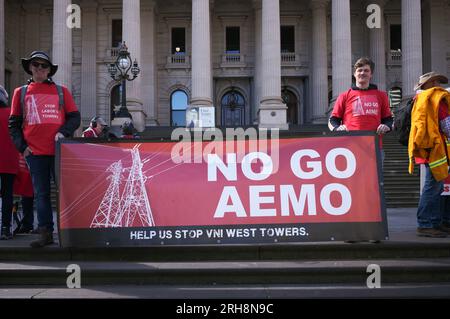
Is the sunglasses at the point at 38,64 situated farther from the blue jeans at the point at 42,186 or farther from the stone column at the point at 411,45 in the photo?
the stone column at the point at 411,45

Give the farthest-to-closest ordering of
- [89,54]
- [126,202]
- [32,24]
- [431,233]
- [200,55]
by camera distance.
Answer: [32,24] < [89,54] < [200,55] < [431,233] < [126,202]

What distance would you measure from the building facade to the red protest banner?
26.6 meters

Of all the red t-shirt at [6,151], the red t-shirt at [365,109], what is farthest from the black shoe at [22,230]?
the red t-shirt at [365,109]

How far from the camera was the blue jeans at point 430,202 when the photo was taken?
644cm

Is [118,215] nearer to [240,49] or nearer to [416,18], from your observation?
[416,18]

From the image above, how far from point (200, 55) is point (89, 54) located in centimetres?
1058

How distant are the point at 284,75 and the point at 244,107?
359cm

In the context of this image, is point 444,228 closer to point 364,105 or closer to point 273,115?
point 364,105

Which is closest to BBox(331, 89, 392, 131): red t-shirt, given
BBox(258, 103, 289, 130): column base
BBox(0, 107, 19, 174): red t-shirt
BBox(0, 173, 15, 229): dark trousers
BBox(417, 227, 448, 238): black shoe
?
BBox(417, 227, 448, 238): black shoe

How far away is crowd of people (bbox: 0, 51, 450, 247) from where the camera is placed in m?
6.02

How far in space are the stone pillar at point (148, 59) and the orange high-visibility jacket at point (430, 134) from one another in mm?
27505

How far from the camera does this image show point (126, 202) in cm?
565

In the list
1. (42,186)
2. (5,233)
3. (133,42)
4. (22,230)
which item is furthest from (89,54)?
(42,186)

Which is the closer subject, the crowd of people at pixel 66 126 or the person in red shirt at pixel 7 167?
the crowd of people at pixel 66 126
